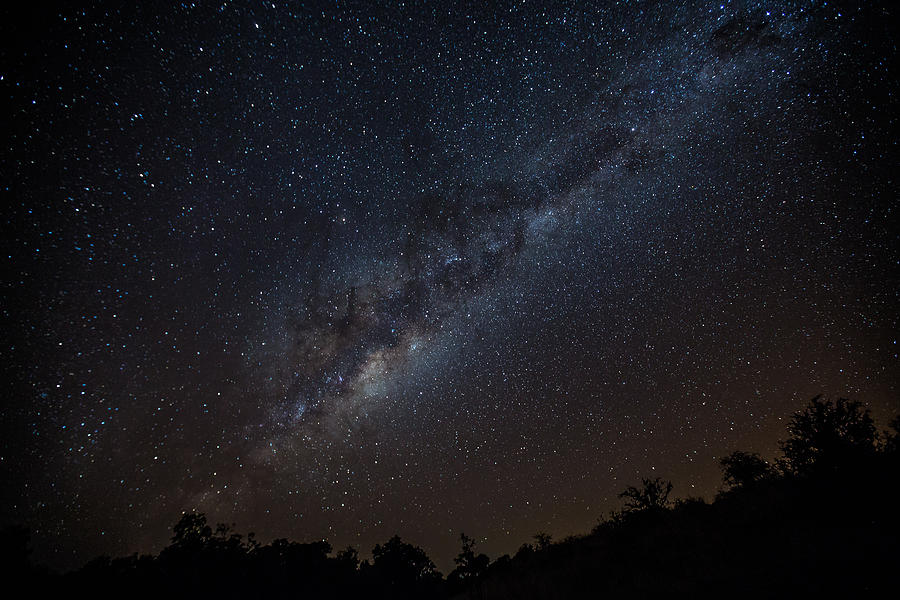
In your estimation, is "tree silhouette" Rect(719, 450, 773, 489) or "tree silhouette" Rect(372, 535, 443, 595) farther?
"tree silhouette" Rect(372, 535, 443, 595)

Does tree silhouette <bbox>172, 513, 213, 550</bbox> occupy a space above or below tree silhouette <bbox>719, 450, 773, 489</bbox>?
above

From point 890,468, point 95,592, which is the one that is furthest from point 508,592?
point 95,592

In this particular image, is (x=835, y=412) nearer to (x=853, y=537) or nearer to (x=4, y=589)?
(x=853, y=537)

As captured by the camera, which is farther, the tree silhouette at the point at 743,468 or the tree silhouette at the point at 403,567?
the tree silhouette at the point at 403,567

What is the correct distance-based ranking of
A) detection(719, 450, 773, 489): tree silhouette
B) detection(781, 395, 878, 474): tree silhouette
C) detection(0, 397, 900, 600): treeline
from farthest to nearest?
detection(719, 450, 773, 489): tree silhouette, detection(781, 395, 878, 474): tree silhouette, detection(0, 397, 900, 600): treeline

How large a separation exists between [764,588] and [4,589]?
33188 mm

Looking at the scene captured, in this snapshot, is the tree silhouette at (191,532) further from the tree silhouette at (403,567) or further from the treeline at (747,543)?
the tree silhouette at (403,567)

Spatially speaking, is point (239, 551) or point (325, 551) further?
point (325, 551)

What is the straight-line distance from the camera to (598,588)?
852 centimetres

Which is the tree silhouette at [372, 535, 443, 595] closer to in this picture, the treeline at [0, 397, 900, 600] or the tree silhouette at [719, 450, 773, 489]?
the treeline at [0, 397, 900, 600]

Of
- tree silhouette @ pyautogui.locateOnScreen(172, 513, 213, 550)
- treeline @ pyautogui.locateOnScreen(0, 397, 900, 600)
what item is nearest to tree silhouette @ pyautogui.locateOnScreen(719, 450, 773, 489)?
treeline @ pyautogui.locateOnScreen(0, 397, 900, 600)

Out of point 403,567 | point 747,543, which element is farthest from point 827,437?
point 403,567

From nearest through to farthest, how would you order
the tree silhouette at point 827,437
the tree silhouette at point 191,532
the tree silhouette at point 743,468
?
the tree silhouette at point 827,437 < the tree silhouette at point 743,468 < the tree silhouette at point 191,532

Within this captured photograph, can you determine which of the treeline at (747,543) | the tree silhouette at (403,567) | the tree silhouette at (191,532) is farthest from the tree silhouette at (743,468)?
the tree silhouette at (191,532)
